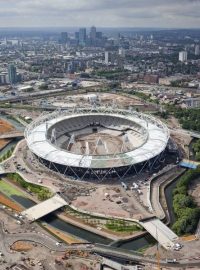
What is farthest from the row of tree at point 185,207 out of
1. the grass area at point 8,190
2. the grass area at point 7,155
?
the grass area at point 7,155

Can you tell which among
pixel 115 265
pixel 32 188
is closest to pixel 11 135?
pixel 32 188

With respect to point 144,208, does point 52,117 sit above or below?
above

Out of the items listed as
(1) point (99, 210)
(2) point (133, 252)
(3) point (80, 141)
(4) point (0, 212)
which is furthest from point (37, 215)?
(3) point (80, 141)

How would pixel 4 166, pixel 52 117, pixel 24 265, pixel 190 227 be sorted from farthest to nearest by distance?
pixel 52 117
pixel 4 166
pixel 190 227
pixel 24 265

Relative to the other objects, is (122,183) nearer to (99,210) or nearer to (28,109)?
(99,210)

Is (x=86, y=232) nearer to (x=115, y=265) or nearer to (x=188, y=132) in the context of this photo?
(x=115, y=265)

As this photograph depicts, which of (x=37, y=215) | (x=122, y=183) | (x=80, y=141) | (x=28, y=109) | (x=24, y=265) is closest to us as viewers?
(x=24, y=265)
